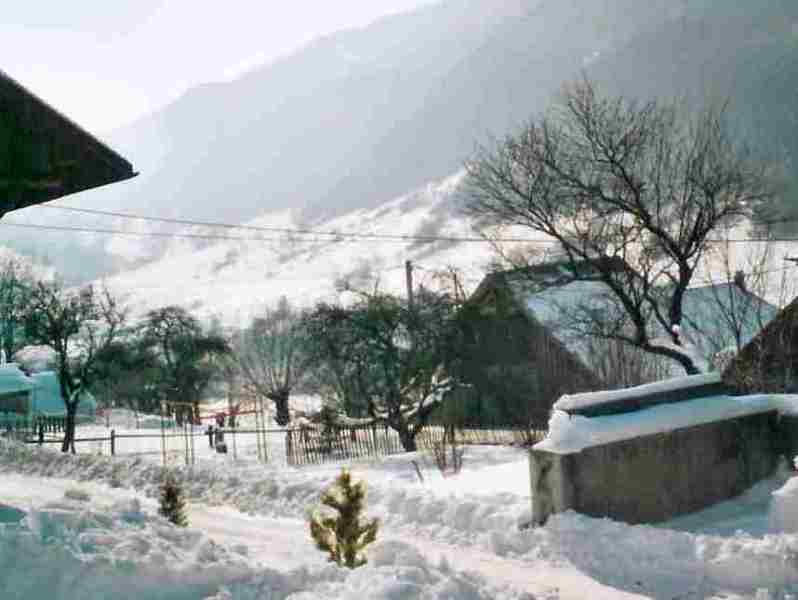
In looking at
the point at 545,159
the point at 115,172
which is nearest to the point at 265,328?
the point at 545,159

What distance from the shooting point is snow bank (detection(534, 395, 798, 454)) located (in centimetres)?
877

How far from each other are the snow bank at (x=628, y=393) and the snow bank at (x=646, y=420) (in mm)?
163

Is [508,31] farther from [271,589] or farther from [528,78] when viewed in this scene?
[271,589]

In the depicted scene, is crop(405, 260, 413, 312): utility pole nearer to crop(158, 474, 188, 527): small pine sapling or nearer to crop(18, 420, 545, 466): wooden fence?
crop(18, 420, 545, 466): wooden fence

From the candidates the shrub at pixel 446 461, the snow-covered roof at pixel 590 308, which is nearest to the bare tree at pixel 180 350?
the snow-covered roof at pixel 590 308

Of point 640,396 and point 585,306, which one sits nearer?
point 640,396

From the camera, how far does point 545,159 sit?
59.6 feet

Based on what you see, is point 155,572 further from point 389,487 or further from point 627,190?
point 627,190

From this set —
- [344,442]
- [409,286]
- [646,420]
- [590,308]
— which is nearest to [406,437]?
[344,442]

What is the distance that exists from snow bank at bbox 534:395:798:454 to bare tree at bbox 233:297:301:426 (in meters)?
44.4

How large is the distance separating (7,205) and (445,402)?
16538mm

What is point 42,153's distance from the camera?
877 centimetres

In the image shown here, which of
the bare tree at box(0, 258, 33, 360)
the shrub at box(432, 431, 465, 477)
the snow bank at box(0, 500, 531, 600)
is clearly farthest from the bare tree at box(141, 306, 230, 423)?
the snow bank at box(0, 500, 531, 600)

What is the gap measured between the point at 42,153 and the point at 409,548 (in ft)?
19.7
